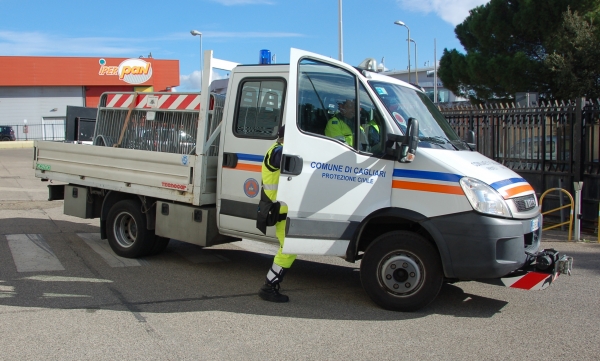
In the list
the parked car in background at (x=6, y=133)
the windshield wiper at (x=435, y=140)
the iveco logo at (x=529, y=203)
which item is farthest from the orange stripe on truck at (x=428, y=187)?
the parked car in background at (x=6, y=133)

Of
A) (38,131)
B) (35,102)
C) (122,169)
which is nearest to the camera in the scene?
(122,169)

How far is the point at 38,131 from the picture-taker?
45625mm

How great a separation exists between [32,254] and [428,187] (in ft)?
18.5

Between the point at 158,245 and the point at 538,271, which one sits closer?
the point at 538,271

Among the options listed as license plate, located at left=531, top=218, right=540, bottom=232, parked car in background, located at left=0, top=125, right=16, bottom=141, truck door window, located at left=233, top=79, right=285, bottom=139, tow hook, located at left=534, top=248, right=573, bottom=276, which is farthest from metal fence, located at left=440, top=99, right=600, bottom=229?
parked car in background, located at left=0, top=125, right=16, bottom=141

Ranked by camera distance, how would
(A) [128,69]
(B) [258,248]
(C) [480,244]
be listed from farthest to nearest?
(A) [128,69] → (B) [258,248] → (C) [480,244]

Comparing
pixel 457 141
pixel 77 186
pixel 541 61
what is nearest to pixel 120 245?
pixel 77 186

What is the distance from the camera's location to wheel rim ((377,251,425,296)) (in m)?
5.30

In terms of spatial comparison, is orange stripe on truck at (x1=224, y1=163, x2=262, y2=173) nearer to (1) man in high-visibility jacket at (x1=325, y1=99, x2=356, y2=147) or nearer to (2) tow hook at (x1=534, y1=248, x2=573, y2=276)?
(1) man in high-visibility jacket at (x1=325, y1=99, x2=356, y2=147)

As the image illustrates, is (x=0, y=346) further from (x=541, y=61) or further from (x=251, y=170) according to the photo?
(x=541, y=61)

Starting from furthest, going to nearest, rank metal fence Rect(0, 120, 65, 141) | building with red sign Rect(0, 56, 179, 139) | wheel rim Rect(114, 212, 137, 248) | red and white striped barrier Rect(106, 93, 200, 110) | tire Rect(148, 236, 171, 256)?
building with red sign Rect(0, 56, 179, 139) → metal fence Rect(0, 120, 65, 141) → wheel rim Rect(114, 212, 137, 248) → tire Rect(148, 236, 171, 256) → red and white striped barrier Rect(106, 93, 200, 110)

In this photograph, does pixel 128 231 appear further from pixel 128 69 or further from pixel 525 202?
pixel 128 69

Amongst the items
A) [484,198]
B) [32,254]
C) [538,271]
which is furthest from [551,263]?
[32,254]

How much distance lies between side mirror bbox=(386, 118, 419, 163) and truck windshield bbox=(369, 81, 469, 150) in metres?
0.25
